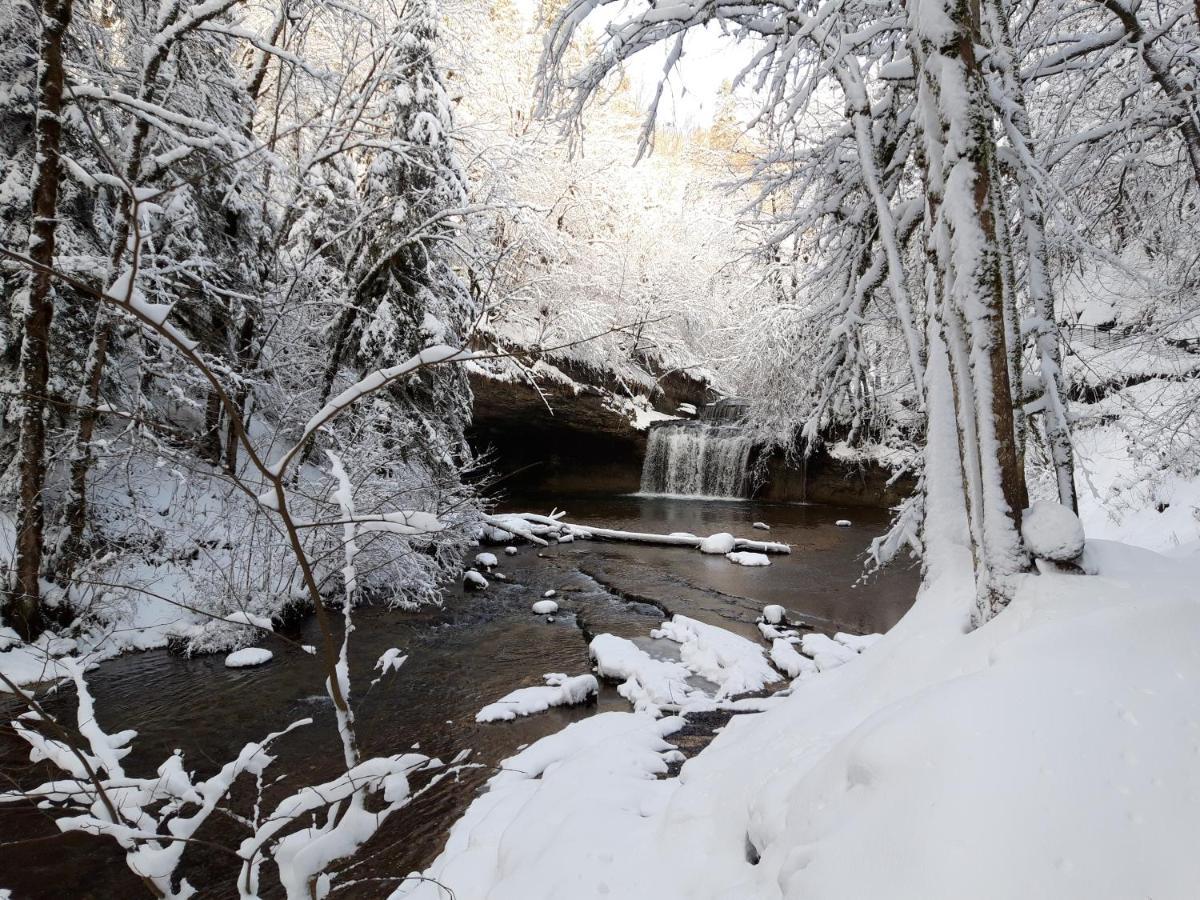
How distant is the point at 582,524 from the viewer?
43.8 feet

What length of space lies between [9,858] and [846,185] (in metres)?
6.45

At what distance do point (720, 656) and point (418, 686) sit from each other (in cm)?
283

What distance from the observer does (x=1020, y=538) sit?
6.34 feet

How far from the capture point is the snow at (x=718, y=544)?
423 inches

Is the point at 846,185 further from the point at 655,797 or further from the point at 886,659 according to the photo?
the point at 655,797

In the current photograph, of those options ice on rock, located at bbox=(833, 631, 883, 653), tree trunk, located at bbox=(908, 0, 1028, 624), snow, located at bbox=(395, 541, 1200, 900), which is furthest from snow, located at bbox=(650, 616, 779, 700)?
tree trunk, located at bbox=(908, 0, 1028, 624)

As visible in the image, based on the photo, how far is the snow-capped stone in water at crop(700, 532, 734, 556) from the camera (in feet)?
35.2

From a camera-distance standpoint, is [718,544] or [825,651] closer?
[825,651]

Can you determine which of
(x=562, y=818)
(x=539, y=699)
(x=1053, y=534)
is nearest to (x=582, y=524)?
(x=539, y=699)

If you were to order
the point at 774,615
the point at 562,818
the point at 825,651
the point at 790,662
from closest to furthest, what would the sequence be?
the point at 562,818 < the point at 790,662 < the point at 825,651 < the point at 774,615

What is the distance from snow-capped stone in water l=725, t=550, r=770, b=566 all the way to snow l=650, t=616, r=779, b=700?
342 centimetres

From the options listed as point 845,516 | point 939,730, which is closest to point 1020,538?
point 939,730

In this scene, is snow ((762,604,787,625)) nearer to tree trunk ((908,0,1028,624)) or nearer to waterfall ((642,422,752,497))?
tree trunk ((908,0,1028,624))

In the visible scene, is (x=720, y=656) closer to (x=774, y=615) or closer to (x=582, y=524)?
(x=774, y=615)
